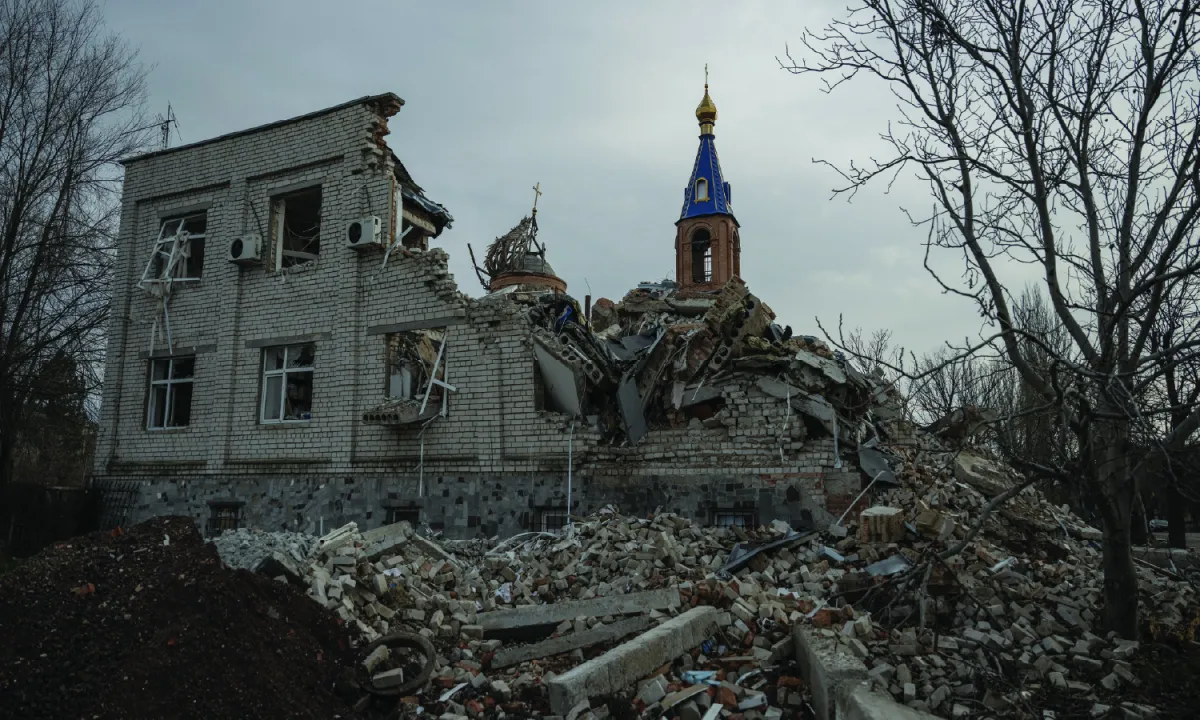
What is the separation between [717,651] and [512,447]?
519cm

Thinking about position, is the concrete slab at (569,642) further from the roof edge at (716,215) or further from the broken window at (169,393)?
the roof edge at (716,215)

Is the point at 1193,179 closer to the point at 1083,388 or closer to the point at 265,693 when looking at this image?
the point at 1083,388

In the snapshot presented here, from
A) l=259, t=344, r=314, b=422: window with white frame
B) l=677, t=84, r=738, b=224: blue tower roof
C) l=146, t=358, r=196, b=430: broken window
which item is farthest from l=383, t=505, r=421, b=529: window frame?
l=677, t=84, r=738, b=224: blue tower roof

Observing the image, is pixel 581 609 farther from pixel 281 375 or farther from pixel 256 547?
pixel 281 375

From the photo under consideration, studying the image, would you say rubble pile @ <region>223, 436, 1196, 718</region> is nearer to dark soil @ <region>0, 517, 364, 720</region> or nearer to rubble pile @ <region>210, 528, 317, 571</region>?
rubble pile @ <region>210, 528, 317, 571</region>

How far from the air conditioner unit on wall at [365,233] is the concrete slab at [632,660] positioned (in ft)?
25.9

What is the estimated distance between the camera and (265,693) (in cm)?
516

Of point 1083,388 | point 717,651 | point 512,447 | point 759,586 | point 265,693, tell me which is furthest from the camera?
point 512,447

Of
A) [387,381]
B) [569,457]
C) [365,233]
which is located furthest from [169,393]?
[569,457]

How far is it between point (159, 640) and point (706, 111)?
2494cm

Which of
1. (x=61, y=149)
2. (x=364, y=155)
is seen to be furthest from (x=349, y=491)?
(x=61, y=149)

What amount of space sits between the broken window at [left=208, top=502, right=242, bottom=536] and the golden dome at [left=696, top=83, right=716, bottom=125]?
2048cm

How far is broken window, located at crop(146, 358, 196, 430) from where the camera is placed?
13656 mm

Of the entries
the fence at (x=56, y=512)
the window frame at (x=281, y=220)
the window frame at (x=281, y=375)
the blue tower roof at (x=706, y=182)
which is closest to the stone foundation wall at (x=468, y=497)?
the fence at (x=56, y=512)
